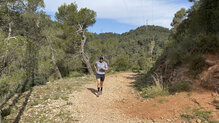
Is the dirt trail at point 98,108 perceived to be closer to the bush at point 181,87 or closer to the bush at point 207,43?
the bush at point 181,87

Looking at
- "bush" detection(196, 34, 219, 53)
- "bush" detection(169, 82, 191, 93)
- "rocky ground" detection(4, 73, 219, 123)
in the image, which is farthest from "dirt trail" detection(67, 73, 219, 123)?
"bush" detection(196, 34, 219, 53)

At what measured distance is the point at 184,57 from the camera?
5.52 m

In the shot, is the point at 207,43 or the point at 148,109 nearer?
the point at 148,109

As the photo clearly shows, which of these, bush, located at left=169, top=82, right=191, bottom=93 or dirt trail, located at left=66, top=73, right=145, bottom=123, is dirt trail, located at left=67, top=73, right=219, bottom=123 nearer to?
dirt trail, located at left=66, top=73, right=145, bottom=123

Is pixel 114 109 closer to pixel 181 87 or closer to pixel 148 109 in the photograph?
pixel 148 109

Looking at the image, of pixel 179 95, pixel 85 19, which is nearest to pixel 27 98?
pixel 179 95

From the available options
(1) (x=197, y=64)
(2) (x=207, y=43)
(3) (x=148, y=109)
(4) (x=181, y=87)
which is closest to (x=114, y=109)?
(3) (x=148, y=109)

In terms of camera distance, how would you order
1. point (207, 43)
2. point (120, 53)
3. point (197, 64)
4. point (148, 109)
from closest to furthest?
1. point (148, 109)
2. point (197, 64)
3. point (207, 43)
4. point (120, 53)

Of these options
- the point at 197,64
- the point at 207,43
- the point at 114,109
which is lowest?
the point at 114,109

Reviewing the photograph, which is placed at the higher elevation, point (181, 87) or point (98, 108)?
point (181, 87)

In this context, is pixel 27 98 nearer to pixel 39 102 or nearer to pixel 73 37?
pixel 39 102

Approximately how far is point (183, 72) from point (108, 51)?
1197 inches

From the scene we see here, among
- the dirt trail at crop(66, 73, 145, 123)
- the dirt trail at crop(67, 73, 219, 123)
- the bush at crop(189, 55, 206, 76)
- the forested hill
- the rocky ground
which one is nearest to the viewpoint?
the rocky ground

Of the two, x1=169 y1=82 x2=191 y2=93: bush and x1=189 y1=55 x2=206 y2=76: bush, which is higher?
x1=189 y1=55 x2=206 y2=76: bush
